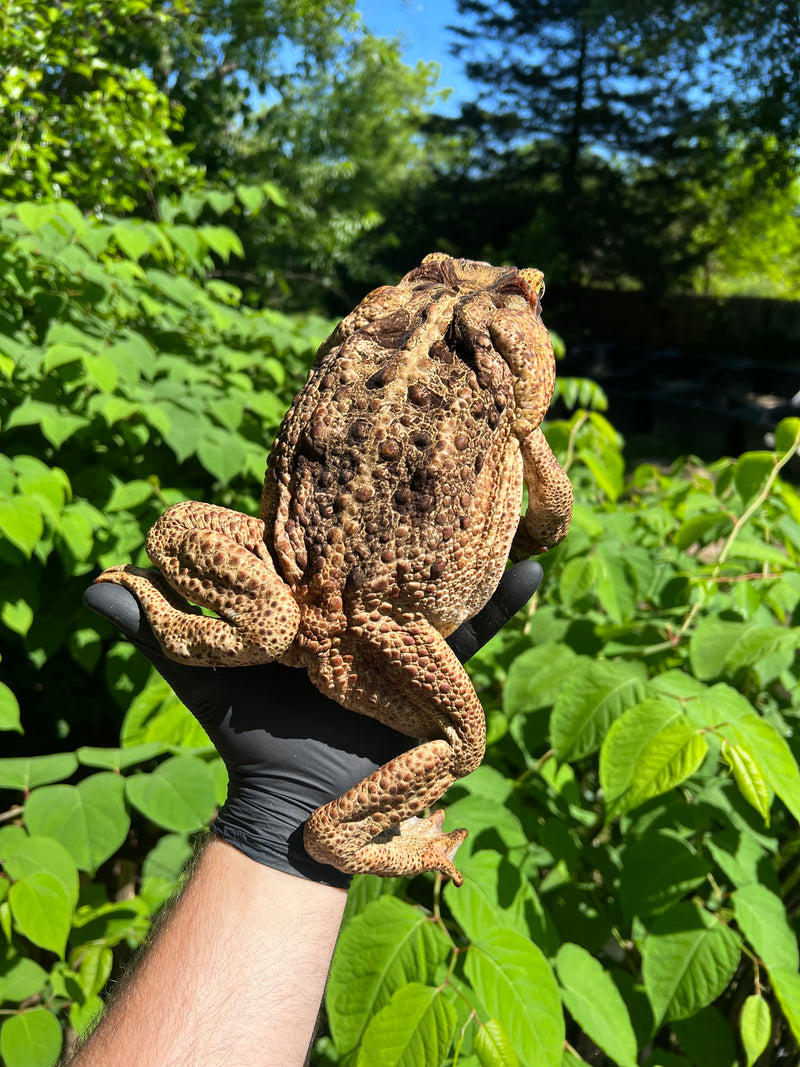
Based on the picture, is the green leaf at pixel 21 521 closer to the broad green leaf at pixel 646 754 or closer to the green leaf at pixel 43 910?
the green leaf at pixel 43 910

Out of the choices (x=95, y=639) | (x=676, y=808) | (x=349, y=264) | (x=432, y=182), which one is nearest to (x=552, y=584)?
(x=676, y=808)

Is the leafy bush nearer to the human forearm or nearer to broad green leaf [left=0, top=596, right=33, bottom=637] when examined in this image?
broad green leaf [left=0, top=596, right=33, bottom=637]

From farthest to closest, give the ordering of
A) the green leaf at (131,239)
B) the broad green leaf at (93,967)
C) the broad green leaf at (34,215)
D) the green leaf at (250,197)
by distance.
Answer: the green leaf at (250,197)
the green leaf at (131,239)
the broad green leaf at (34,215)
the broad green leaf at (93,967)

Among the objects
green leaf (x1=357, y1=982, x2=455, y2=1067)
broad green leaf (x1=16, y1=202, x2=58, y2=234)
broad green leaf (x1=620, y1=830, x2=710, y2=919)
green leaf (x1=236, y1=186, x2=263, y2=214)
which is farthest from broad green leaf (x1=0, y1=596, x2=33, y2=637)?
green leaf (x1=236, y1=186, x2=263, y2=214)

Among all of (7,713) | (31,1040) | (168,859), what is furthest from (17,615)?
(31,1040)

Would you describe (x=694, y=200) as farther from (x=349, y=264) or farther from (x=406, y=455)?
(x=406, y=455)

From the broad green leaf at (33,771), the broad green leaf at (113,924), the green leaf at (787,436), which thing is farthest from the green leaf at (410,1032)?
the green leaf at (787,436)
